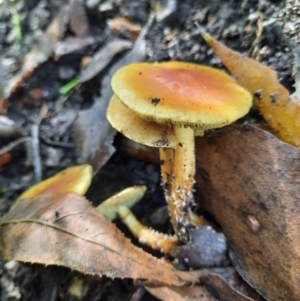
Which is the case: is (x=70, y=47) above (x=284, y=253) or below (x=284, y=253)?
above

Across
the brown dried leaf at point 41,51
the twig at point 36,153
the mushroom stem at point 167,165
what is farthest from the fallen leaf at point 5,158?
the mushroom stem at point 167,165

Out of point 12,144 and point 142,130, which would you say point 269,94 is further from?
point 12,144

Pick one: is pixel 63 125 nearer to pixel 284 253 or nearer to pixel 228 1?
pixel 228 1

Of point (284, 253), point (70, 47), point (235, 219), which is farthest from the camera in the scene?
point (70, 47)

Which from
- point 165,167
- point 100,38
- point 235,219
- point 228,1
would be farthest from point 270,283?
point 100,38

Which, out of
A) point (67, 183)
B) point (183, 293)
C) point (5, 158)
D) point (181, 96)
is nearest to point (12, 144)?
point (5, 158)

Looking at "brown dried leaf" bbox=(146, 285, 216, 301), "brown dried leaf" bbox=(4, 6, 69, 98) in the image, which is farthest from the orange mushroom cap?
"brown dried leaf" bbox=(4, 6, 69, 98)
